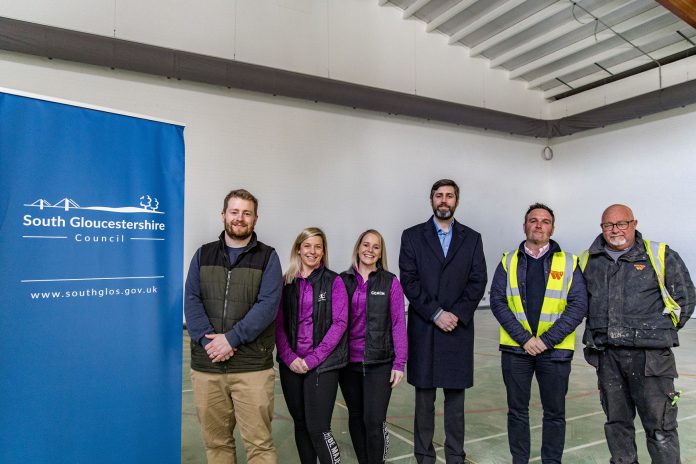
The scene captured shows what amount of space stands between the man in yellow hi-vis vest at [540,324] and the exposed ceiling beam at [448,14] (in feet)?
22.8

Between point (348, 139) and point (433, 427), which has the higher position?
point (348, 139)

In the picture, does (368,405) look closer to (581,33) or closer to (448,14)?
(448,14)

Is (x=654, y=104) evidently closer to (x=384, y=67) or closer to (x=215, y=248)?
(x=384, y=67)

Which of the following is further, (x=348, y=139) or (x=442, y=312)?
(x=348, y=139)

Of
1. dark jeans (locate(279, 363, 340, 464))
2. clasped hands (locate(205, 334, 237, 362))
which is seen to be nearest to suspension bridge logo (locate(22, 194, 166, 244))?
clasped hands (locate(205, 334, 237, 362))

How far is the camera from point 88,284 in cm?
177

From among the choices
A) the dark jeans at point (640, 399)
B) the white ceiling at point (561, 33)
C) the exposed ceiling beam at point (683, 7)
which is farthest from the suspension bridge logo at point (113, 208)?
the white ceiling at point (561, 33)

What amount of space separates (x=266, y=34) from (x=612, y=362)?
7.23 m

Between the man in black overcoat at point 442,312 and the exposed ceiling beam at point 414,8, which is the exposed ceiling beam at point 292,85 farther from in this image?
the man in black overcoat at point 442,312

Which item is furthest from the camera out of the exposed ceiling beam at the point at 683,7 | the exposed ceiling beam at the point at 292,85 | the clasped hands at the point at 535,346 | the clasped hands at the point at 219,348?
the exposed ceiling beam at the point at 292,85

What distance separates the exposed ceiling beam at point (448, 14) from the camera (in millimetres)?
8508

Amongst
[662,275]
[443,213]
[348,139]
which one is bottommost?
[662,275]

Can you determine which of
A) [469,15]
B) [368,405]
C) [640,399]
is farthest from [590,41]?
[368,405]

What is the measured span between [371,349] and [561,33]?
8458 millimetres
